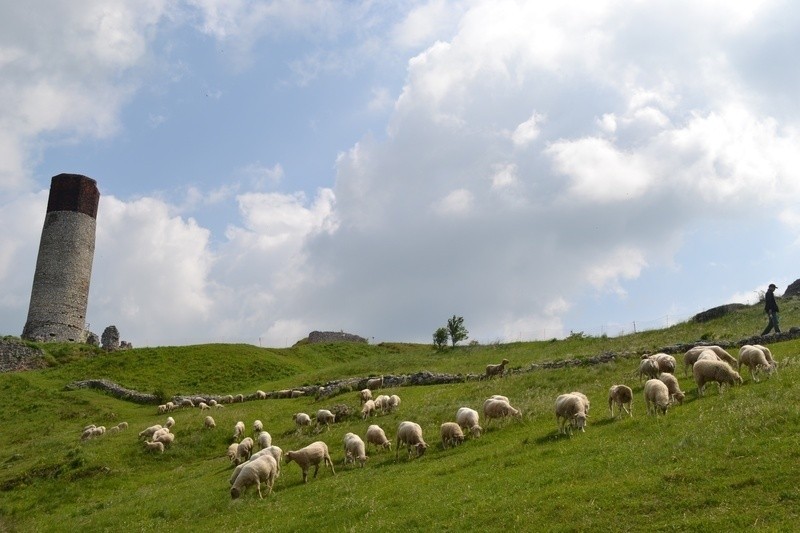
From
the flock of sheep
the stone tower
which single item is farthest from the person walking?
the stone tower

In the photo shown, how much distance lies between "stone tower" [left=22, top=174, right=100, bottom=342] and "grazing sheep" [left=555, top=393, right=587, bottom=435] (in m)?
69.4

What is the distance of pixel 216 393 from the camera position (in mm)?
53094

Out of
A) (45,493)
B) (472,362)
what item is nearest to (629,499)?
(45,493)

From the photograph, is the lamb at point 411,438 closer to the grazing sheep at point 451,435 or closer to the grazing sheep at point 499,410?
the grazing sheep at point 451,435

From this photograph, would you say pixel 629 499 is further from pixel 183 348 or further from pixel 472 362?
pixel 183 348

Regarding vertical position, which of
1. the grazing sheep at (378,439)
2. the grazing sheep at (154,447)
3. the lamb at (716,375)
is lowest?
the grazing sheep at (154,447)

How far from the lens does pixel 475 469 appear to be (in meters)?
17.4

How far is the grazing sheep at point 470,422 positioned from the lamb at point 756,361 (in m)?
9.61

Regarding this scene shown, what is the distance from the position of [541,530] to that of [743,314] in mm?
43894

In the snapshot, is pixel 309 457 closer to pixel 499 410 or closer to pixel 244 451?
pixel 244 451

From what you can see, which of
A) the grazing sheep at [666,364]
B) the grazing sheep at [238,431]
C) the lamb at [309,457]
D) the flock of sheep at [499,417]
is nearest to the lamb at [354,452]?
the flock of sheep at [499,417]

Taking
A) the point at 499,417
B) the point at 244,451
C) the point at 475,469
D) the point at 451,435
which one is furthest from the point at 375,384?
the point at 475,469

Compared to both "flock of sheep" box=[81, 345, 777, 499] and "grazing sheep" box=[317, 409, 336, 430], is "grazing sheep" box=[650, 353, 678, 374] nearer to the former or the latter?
"flock of sheep" box=[81, 345, 777, 499]

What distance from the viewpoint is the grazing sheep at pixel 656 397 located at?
1848 cm
